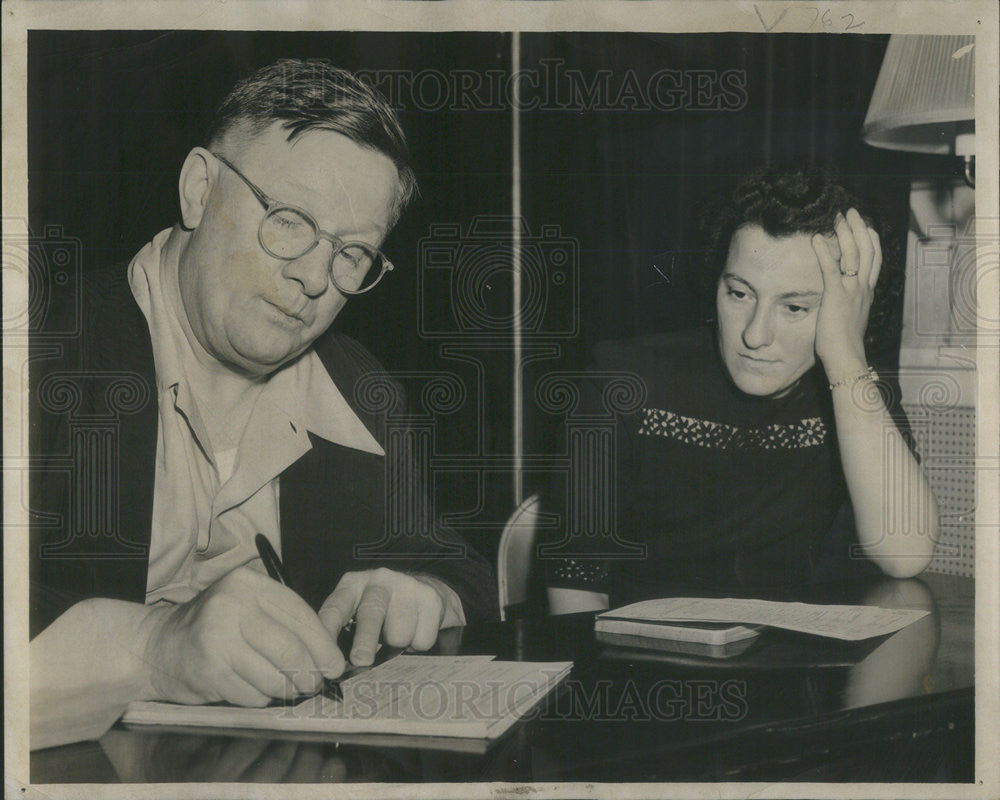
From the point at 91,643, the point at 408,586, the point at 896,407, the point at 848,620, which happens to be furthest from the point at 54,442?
the point at 896,407

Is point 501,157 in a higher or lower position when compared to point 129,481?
higher

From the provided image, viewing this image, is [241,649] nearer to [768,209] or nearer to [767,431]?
[767,431]

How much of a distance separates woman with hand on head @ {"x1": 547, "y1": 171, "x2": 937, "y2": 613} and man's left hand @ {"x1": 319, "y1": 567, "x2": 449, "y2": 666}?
0.24m

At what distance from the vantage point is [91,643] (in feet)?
5.71

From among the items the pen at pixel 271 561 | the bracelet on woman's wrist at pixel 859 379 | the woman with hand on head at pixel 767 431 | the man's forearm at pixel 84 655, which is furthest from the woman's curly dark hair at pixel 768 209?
the man's forearm at pixel 84 655

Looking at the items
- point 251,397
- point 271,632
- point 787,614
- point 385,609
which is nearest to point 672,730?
point 787,614

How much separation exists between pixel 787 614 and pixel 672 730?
0.33m

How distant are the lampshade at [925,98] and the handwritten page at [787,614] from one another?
0.89 metres

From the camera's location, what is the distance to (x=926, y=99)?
1.83 m

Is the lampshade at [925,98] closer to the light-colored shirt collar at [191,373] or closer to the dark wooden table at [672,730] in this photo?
the dark wooden table at [672,730]

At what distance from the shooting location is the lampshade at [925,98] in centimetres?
182

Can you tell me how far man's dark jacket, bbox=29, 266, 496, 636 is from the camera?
1767 millimetres

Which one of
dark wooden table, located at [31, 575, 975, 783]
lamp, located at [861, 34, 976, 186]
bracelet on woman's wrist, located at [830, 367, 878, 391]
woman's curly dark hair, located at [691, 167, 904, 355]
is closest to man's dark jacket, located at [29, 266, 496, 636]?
dark wooden table, located at [31, 575, 975, 783]

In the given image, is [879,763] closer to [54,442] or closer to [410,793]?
[410,793]
